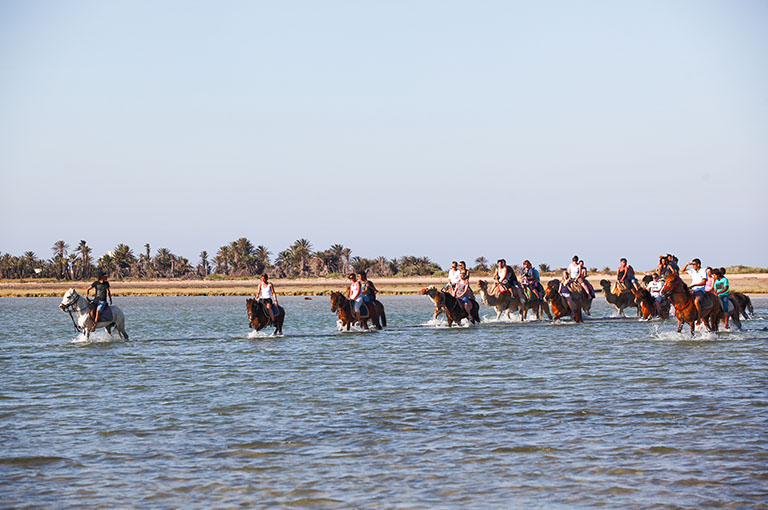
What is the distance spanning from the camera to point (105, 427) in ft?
38.7

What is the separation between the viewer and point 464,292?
99.6 ft

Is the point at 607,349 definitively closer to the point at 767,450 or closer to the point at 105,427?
the point at 767,450

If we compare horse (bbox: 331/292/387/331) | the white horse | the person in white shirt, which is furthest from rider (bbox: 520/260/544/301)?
the white horse

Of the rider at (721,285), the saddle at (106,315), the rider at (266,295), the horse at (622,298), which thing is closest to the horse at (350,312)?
the rider at (266,295)

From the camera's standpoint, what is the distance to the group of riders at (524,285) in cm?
2350

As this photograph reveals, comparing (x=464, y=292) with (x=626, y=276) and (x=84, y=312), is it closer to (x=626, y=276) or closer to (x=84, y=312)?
(x=626, y=276)

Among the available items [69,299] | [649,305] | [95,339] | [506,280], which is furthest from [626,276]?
[69,299]

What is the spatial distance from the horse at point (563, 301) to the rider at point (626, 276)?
2.52m

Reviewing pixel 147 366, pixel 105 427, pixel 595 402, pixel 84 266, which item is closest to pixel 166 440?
pixel 105 427

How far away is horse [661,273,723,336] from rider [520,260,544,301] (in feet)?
30.1

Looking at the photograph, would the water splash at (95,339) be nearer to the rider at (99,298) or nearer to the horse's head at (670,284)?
the rider at (99,298)

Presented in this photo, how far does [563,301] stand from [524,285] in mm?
1752

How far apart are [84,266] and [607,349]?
124 metres

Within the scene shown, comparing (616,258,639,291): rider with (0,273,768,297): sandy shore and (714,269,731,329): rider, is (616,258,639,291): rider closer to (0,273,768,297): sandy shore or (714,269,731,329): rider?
(714,269,731,329): rider
